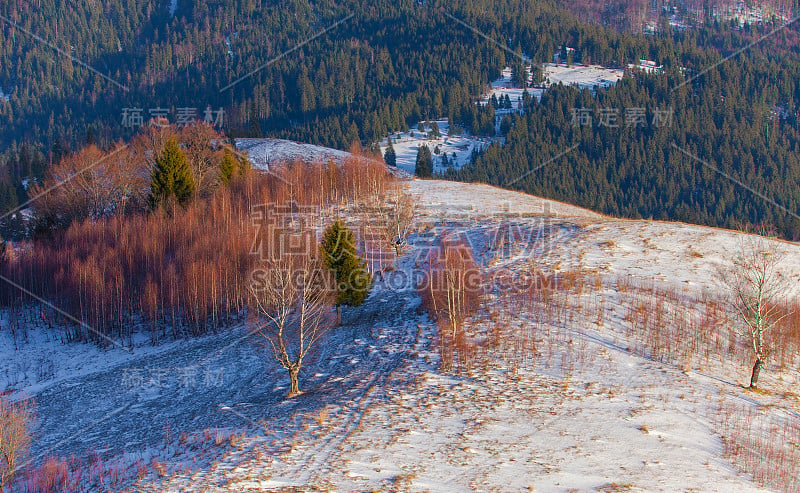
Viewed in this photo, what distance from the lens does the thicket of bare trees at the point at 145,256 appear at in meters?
45.1

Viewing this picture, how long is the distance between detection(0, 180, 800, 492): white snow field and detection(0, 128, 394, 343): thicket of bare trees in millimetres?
4398

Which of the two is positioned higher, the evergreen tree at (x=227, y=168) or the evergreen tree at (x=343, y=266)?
the evergreen tree at (x=227, y=168)

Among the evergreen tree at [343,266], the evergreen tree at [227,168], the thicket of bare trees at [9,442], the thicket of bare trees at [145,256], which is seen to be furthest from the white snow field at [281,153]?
the thicket of bare trees at [9,442]

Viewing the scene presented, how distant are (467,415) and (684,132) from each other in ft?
670

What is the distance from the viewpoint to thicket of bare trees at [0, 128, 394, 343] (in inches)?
1775

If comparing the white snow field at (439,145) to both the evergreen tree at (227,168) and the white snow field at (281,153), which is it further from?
the evergreen tree at (227,168)

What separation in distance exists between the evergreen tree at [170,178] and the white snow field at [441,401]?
20608mm

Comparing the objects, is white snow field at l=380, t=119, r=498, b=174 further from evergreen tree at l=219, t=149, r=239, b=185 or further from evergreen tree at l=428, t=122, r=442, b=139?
evergreen tree at l=219, t=149, r=239, b=185

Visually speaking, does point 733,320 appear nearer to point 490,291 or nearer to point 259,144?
point 490,291

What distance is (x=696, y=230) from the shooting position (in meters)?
44.3

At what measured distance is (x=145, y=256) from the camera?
51.3 meters

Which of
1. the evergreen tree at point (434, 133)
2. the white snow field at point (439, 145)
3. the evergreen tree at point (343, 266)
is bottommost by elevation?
the evergreen tree at point (343, 266)

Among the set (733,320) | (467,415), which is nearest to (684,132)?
(733,320)

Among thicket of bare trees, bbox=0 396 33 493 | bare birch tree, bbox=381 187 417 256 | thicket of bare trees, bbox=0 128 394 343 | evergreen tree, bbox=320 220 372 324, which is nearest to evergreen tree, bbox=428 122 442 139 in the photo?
thicket of bare trees, bbox=0 128 394 343
